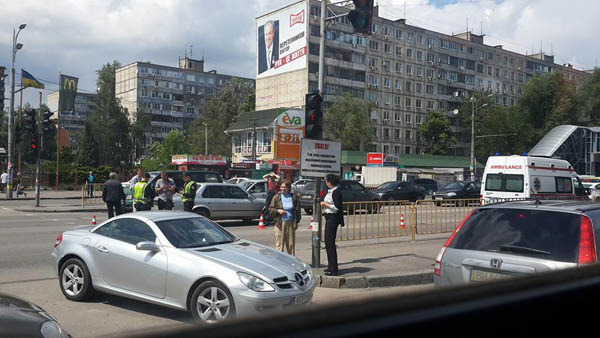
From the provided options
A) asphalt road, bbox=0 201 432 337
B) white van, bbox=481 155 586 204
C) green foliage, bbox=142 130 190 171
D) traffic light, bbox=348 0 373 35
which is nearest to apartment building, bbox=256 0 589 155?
green foliage, bbox=142 130 190 171

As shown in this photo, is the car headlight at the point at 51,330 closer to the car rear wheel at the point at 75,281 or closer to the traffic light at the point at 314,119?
the car rear wheel at the point at 75,281

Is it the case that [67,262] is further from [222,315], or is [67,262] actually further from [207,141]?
[207,141]

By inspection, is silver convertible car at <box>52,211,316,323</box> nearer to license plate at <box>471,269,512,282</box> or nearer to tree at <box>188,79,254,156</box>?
license plate at <box>471,269,512,282</box>

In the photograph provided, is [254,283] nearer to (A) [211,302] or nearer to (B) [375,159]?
(A) [211,302]

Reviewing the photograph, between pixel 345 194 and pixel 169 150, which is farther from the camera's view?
pixel 169 150

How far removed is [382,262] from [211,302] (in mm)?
5015

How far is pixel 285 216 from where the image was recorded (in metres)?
10.3

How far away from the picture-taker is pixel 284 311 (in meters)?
0.76

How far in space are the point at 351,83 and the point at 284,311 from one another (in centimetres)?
7229

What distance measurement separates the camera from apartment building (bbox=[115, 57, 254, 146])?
103m

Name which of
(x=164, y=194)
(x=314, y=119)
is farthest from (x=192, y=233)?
(x=164, y=194)

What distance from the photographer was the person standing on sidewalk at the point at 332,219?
9.09 meters

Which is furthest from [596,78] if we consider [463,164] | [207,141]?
[207,141]

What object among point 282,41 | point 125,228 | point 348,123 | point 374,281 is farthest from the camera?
point 282,41
